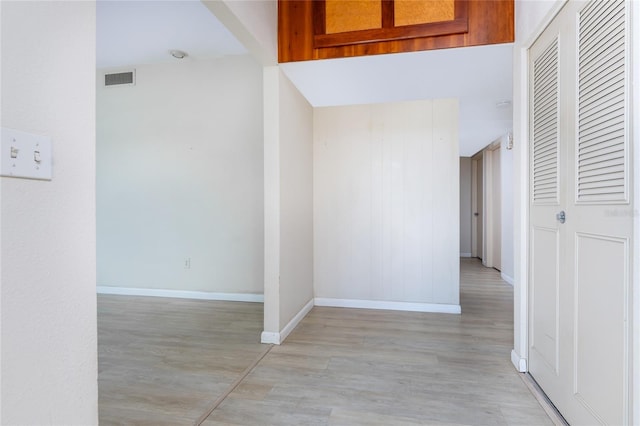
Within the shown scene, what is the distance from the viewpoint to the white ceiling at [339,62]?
2.46m

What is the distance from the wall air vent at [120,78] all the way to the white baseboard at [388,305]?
10.9 ft

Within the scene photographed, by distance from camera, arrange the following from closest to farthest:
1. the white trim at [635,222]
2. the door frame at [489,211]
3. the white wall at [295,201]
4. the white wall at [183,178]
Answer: the white trim at [635,222], the white wall at [295,201], the white wall at [183,178], the door frame at [489,211]

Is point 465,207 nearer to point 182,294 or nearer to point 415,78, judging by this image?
point 415,78

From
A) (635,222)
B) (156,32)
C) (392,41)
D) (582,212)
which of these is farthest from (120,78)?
(635,222)

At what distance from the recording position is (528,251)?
2.05 m

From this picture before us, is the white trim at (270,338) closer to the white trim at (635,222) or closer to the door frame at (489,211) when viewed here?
the white trim at (635,222)

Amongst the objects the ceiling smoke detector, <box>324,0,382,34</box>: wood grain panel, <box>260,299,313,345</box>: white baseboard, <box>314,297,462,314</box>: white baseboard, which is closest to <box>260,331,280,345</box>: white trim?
<box>260,299,313,345</box>: white baseboard

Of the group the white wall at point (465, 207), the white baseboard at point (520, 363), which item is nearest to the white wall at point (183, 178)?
the white baseboard at point (520, 363)

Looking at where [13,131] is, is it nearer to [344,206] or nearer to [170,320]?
[170,320]

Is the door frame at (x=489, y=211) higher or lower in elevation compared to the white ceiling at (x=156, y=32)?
lower

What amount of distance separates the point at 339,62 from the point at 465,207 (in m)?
5.90

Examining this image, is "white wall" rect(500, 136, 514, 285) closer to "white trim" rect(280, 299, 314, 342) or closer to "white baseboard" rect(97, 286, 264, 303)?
"white trim" rect(280, 299, 314, 342)

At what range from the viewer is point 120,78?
155 inches

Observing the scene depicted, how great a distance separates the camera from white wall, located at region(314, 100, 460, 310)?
10.9 feet
